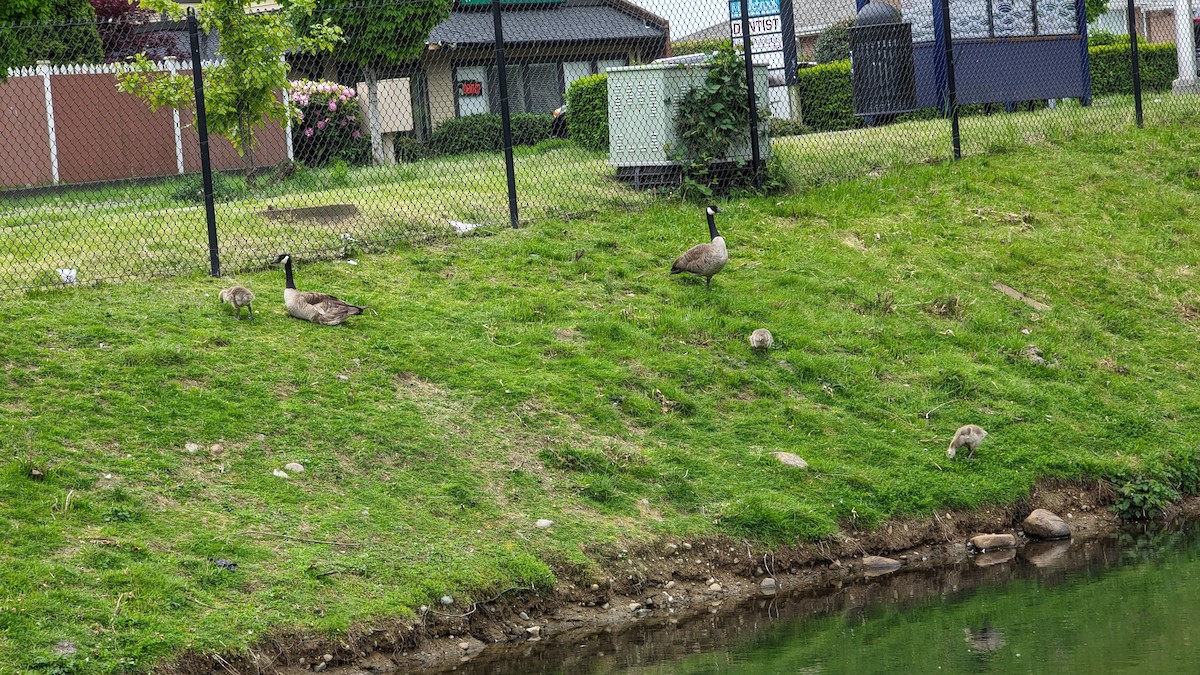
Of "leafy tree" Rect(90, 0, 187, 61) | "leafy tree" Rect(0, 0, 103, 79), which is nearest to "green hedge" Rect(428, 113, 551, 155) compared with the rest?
"leafy tree" Rect(0, 0, 103, 79)

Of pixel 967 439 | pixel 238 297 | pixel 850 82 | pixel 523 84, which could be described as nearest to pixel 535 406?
pixel 238 297

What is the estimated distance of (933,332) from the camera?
12.1 metres

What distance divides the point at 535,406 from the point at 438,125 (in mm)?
13562

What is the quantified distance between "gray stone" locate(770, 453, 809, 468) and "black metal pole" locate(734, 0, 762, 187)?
5879 mm

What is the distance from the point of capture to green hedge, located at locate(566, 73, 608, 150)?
62.5 ft

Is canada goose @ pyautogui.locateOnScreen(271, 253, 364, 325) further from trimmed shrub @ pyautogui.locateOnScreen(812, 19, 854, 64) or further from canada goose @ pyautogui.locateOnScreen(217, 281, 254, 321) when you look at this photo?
trimmed shrub @ pyautogui.locateOnScreen(812, 19, 854, 64)

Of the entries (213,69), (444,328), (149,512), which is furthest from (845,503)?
(213,69)

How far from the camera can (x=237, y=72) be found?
15305 millimetres

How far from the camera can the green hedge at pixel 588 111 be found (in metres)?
19.1

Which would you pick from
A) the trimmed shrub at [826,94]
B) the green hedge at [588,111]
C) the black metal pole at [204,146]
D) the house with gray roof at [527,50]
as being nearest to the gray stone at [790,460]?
the black metal pole at [204,146]

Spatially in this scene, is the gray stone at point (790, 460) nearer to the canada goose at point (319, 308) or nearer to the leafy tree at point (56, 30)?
the canada goose at point (319, 308)

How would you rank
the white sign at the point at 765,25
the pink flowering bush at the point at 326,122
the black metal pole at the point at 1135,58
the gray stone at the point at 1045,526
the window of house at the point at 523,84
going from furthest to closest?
the window of house at the point at 523,84, the white sign at the point at 765,25, the pink flowering bush at the point at 326,122, the black metal pole at the point at 1135,58, the gray stone at the point at 1045,526

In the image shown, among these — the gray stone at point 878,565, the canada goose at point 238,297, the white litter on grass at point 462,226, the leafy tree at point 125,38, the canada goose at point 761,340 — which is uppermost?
the leafy tree at point 125,38

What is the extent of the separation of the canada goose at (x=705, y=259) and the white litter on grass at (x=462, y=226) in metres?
2.38
